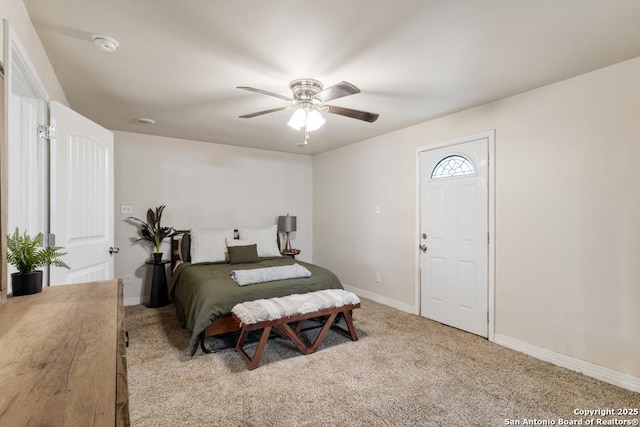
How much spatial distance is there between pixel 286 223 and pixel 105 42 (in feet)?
11.3

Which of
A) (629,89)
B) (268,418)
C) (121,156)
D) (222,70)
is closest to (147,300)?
(121,156)

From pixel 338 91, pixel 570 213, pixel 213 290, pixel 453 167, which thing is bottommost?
pixel 213 290

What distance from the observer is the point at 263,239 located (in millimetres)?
4477

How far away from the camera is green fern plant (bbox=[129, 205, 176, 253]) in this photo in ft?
13.8

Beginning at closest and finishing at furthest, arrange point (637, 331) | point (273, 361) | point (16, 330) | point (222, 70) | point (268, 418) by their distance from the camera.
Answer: point (16, 330), point (268, 418), point (637, 331), point (222, 70), point (273, 361)

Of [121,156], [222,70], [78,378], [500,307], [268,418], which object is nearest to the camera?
[78,378]

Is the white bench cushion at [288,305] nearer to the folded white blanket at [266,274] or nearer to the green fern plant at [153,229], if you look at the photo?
the folded white blanket at [266,274]

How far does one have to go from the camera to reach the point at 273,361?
264 centimetres

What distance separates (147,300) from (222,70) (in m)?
3.38

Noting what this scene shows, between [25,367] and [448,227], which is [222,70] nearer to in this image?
[25,367]

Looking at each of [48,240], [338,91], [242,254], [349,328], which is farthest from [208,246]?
[338,91]

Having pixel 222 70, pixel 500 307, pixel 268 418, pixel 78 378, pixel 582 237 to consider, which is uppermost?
pixel 222 70

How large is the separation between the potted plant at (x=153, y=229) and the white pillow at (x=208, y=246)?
0.46m

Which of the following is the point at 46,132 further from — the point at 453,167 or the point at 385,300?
the point at 385,300
